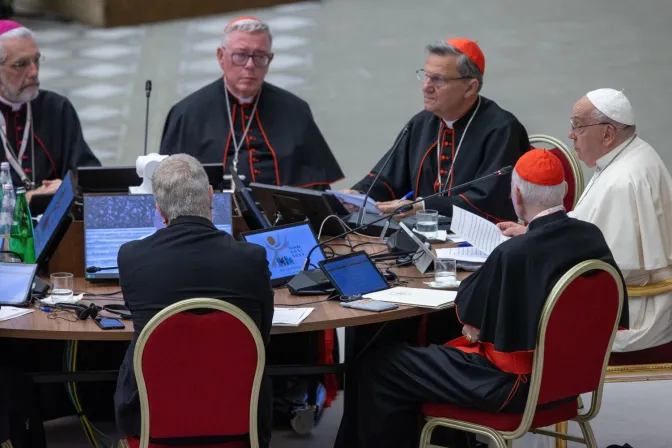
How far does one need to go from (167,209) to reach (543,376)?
115cm

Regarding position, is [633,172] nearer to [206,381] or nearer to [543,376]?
[543,376]

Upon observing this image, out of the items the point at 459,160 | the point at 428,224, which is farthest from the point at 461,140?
the point at 428,224

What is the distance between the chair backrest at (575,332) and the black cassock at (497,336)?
0.17 feet

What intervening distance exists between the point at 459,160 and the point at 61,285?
7.02ft

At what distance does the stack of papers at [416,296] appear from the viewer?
3.45 meters

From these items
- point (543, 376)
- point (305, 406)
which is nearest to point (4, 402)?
point (305, 406)

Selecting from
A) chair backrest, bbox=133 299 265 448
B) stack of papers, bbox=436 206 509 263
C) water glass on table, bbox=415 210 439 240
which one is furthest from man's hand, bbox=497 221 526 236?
chair backrest, bbox=133 299 265 448

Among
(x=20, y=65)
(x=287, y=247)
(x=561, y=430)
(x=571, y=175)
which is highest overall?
(x=20, y=65)

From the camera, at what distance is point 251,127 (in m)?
5.45

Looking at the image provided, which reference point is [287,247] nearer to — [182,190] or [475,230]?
[475,230]

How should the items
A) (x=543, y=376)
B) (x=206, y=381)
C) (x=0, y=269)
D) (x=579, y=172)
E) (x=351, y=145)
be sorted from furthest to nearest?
(x=351, y=145) < (x=579, y=172) < (x=0, y=269) < (x=543, y=376) < (x=206, y=381)

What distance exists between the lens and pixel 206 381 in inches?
117

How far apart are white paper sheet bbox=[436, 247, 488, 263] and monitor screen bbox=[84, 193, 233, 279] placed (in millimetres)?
999

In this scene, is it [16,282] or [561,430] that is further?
[561,430]
